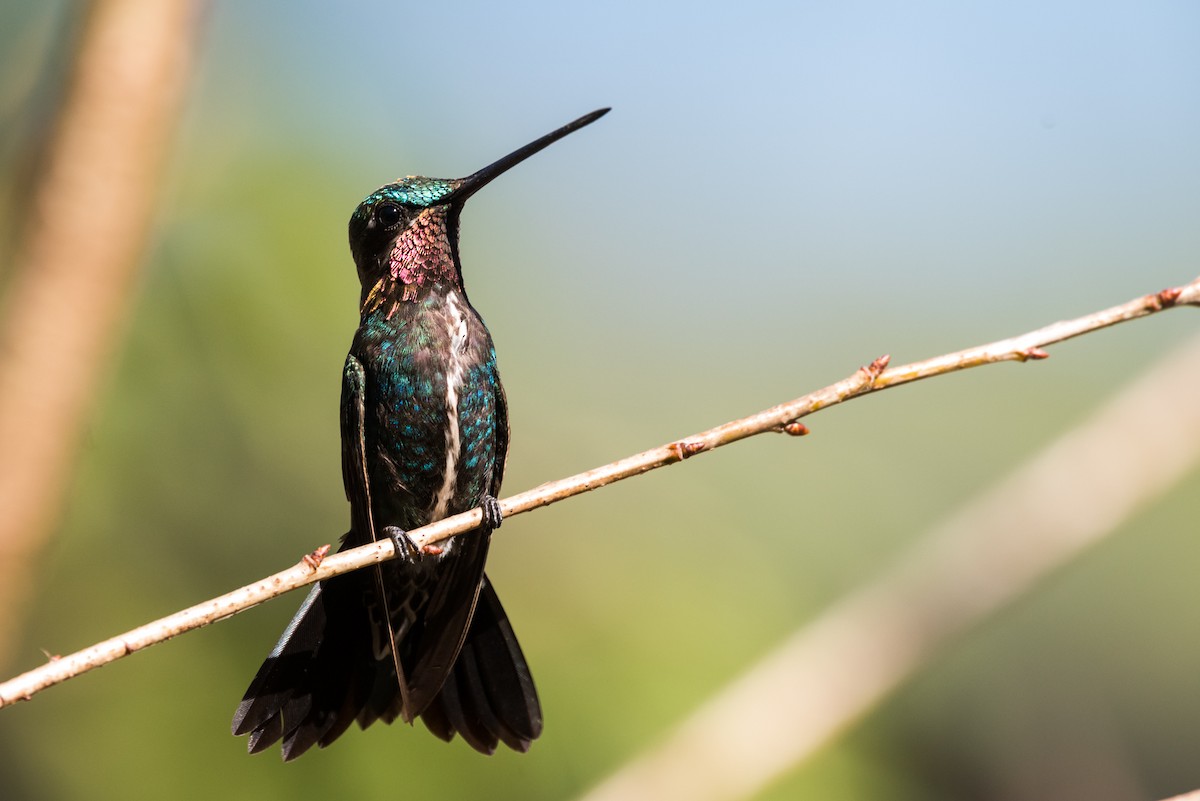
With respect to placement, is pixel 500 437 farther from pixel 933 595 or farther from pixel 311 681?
pixel 933 595

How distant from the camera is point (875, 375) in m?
2.40

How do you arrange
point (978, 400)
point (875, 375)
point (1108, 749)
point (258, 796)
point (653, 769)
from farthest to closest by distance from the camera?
point (978, 400) → point (1108, 749) → point (258, 796) → point (653, 769) → point (875, 375)

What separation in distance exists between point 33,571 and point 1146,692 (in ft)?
23.7

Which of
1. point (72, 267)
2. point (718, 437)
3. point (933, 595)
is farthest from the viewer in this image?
point (933, 595)

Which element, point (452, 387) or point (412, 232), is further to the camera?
point (412, 232)

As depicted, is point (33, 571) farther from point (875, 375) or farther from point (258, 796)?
point (875, 375)

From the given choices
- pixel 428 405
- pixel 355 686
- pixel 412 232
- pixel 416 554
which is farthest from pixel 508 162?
pixel 355 686

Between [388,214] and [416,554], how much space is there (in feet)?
4.31

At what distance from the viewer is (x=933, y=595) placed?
3773mm

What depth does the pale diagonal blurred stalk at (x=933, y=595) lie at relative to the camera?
3430 millimetres

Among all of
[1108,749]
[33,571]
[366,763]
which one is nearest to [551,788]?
[366,763]

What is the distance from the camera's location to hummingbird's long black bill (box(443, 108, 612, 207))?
3476mm

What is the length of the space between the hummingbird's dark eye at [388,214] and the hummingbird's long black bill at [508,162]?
174 millimetres

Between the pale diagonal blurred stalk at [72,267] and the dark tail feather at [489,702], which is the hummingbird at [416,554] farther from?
the pale diagonal blurred stalk at [72,267]
